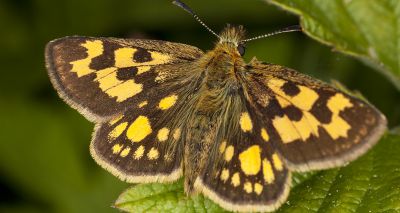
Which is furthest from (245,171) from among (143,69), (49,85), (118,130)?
(49,85)

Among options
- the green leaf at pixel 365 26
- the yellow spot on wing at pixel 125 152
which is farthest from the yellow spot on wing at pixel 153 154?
the green leaf at pixel 365 26

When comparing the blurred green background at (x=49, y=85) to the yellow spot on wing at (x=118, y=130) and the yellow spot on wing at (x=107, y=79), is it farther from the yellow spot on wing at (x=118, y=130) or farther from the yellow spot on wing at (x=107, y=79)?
the yellow spot on wing at (x=118, y=130)

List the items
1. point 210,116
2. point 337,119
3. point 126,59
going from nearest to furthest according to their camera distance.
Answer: point 337,119 → point 210,116 → point 126,59

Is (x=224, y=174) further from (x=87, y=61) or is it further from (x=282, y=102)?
(x=87, y=61)

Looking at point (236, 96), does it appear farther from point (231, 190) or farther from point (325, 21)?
point (325, 21)

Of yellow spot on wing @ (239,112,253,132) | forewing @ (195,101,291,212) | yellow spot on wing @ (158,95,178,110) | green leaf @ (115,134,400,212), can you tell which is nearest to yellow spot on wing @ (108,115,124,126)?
yellow spot on wing @ (158,95,178,110)

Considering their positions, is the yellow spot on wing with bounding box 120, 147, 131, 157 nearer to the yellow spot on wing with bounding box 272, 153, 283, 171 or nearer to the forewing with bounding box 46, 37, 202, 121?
the forewing with bounding box 46, 37, 202, 121

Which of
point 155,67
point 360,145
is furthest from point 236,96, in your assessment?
point 360,145
